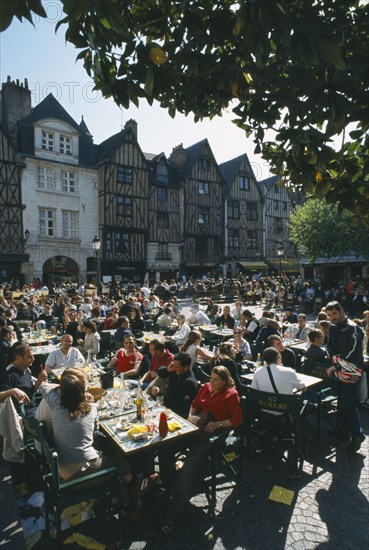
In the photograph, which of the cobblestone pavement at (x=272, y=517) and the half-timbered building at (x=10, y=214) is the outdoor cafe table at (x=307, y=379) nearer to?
the cobblestone pavement at (x=272, y=517)

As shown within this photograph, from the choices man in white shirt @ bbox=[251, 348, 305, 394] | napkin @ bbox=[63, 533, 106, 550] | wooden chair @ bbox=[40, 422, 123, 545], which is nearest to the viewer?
wooden chair @ bbox=[40, 422, 123, 545]

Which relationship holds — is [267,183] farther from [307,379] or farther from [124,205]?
[307,379]

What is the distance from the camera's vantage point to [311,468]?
4.34 metres

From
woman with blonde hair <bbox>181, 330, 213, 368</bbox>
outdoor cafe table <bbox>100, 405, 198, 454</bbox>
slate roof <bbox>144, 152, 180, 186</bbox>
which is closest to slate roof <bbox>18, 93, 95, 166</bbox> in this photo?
slate roof <bbox>144, 152, 180, 186</bbox>

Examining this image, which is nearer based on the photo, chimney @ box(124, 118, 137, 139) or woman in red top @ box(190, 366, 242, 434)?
woman in red top @ box(190, 366, 242, 434)

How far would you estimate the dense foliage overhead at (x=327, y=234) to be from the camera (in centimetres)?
2170

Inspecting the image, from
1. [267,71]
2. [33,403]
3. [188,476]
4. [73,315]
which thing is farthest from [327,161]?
[73,315]

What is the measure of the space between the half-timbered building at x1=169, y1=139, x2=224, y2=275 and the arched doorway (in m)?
10.5

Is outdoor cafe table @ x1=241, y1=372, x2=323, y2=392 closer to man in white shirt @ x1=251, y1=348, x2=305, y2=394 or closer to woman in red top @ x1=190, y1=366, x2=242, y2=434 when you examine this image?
man in white shirt @ x1=251, y1=348, x2=305, y2=394

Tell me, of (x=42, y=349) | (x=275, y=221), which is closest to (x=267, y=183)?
(x=275, y=221)

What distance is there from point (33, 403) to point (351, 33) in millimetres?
6003

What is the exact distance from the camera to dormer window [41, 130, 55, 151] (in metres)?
25.5

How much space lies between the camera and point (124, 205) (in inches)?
1150

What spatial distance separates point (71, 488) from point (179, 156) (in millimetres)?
34984
